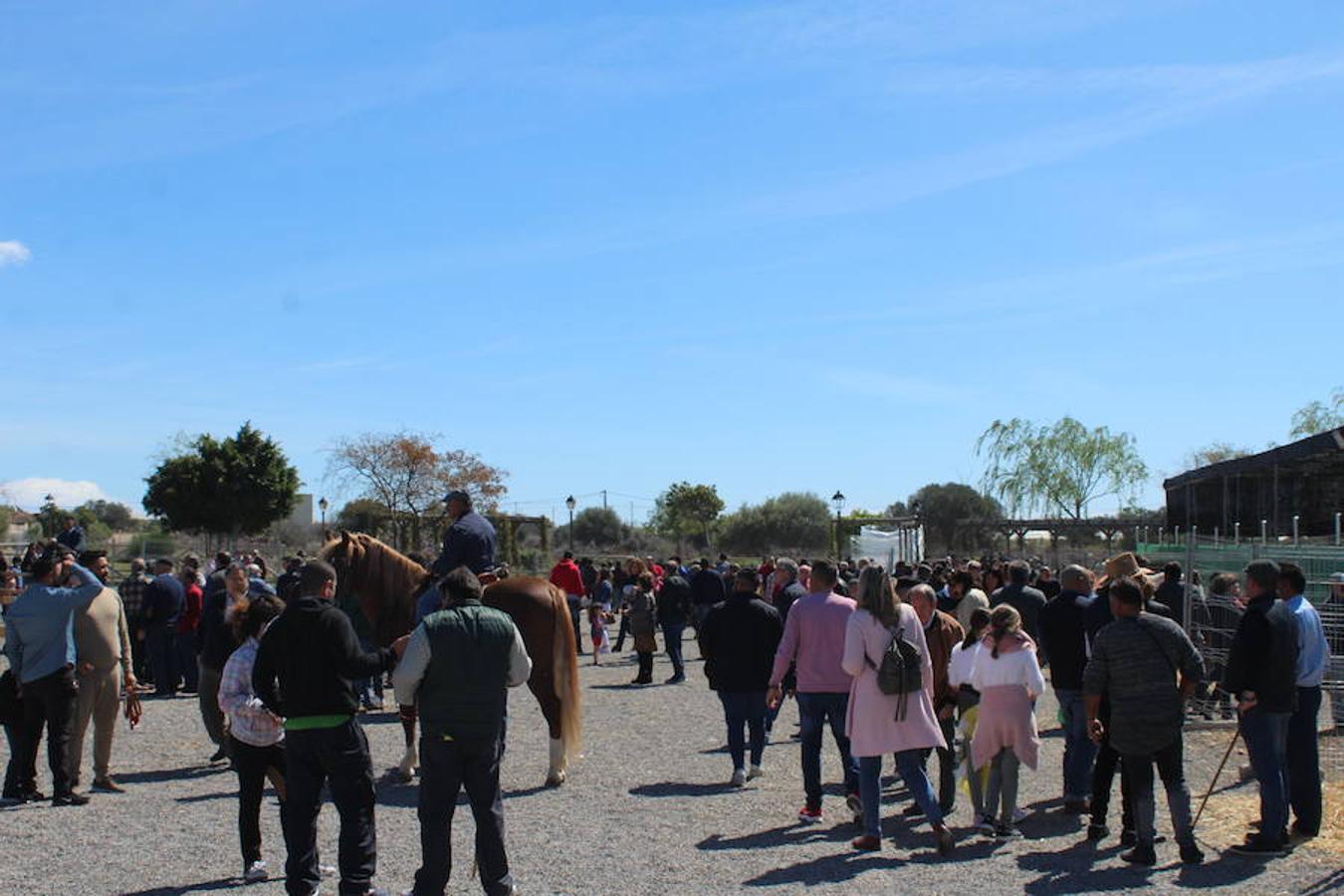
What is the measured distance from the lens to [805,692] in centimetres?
915

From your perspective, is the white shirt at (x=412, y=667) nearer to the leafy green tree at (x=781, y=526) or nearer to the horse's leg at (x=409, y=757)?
the horse's leg at (x=409, y=757)

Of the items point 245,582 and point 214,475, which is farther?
point 214,475

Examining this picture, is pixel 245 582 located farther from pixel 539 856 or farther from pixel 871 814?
pixel 871 814

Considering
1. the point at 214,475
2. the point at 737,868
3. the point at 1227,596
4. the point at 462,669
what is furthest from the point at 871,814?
the point at 214,475

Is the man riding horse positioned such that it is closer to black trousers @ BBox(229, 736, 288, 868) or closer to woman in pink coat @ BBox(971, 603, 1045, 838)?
black trousers @ BBox(229, 736, 288, 868)

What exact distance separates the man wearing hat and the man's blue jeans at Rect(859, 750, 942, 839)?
4021 millimetres

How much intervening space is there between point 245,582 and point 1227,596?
31.8 ft

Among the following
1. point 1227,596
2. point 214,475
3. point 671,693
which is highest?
point 214,475

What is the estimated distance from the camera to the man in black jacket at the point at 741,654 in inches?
412

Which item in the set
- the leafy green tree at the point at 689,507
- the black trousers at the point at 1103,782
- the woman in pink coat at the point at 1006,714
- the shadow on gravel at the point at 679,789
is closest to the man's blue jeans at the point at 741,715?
the shadow on gravel at the point at 679,789

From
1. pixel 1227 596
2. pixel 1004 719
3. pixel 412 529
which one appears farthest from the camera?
pixel 412 529

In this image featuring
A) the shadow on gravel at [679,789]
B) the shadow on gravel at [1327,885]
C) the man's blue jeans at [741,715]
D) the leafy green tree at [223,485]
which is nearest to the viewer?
the shadow on gravel at [1327,885]

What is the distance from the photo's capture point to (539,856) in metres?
8.12

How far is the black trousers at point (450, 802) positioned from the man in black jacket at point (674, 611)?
1257cm
